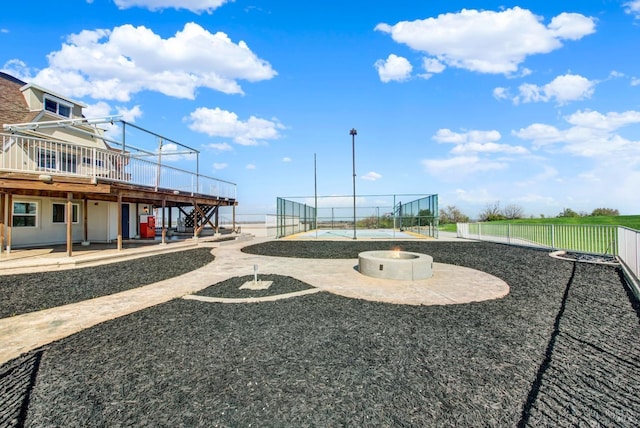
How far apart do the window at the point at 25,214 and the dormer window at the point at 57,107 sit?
→ 6.41m

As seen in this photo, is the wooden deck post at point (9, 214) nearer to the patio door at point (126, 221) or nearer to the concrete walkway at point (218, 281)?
the concrete walkway at point (218, 281)

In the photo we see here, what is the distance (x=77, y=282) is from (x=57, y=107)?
14757 millimetres

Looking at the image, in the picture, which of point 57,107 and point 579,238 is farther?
point 57,107

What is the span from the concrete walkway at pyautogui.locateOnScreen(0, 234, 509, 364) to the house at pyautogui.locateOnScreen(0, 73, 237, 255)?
8.23 feet

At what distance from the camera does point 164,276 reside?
25.6 ft

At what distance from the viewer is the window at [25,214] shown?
12.1m

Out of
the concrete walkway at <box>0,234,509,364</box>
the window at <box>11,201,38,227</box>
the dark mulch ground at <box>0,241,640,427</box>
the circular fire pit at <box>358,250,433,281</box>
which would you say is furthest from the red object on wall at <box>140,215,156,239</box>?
the circular fire pit at <box>358,250,433,281</box>

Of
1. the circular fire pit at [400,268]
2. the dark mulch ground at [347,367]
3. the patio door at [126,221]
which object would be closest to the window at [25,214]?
the patio door at [126,221]

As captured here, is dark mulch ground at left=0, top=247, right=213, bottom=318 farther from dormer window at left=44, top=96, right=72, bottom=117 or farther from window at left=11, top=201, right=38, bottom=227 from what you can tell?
dormer window at left=44, top=96, right=72, bottom=117

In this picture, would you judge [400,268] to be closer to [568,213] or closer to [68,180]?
[68,180]

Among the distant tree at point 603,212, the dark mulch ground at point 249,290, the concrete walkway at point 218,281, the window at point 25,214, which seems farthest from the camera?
the distant tree at point 603,212

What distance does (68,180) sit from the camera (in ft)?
31.0

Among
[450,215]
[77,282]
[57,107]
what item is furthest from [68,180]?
[450,215]

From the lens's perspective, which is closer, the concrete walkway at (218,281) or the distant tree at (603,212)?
the concrete walkway at (218,281)
